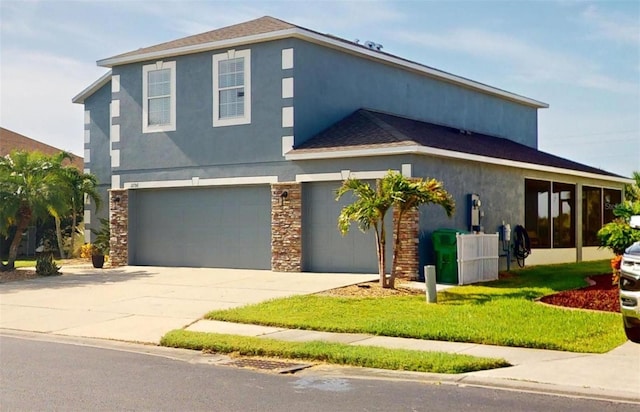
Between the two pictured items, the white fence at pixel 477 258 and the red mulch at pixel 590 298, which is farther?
the white fence at pixel 477 258

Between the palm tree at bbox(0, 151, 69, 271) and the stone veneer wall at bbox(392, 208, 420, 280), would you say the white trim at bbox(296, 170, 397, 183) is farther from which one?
the palm tree at bbox(0, 151, 69, 271)

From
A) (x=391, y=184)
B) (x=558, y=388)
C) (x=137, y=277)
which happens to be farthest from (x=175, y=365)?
(x=137, y=277)

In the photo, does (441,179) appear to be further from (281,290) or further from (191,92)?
(191,92)

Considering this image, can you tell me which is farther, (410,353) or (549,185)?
(549,185)

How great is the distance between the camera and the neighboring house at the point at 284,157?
70.1 feet

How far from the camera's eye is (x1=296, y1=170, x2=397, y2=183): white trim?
66.9ft

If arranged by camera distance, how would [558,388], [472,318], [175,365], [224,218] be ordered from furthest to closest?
[224,218]
[472,318]
[175,365]
[558,388]

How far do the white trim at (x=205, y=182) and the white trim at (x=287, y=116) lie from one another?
4.98 ft

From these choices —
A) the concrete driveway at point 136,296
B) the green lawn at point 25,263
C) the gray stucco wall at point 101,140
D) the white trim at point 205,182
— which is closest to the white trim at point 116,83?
the white trim at point 205,182

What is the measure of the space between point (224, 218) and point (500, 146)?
10527mm

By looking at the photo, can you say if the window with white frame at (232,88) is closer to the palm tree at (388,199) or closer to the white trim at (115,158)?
the white trim at (115,158)

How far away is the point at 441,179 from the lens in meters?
20.9

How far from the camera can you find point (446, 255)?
19703 millimetres

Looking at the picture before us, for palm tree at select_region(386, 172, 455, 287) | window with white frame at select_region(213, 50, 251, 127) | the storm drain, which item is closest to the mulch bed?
palm tree at select_region(386, 172, 455, 287)
